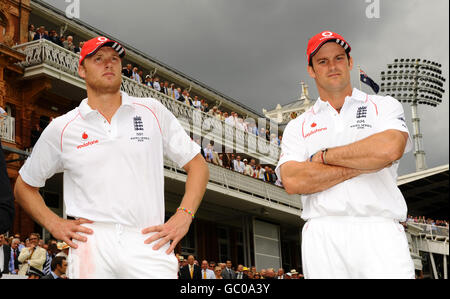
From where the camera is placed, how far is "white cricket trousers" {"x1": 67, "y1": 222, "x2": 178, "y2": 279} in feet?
11.4

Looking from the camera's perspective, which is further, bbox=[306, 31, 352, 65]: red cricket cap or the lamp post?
the lamp post

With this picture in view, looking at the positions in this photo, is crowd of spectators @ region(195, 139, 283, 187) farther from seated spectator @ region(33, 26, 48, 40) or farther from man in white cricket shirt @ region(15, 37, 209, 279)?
man in white cricket shirt @ region(15, 37, 209, 279)

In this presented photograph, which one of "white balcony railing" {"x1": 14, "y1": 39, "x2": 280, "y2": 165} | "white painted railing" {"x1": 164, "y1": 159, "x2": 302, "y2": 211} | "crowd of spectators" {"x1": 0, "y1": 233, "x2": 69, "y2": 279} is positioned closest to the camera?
"crowd of spectators" {"x1": 0, "y1": 233, "x2": 69, "y2": 279}

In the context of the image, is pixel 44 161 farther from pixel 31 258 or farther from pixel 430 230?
pixel 430 230

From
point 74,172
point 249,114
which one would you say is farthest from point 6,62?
point 249,114

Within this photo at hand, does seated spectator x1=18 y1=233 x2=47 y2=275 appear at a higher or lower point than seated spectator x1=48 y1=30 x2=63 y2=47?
lower

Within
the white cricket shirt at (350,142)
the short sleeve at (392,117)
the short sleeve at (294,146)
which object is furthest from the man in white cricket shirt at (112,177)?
the short sleeve at (392,117)

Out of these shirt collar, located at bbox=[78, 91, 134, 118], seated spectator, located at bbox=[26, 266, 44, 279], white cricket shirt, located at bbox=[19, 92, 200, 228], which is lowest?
seated spectator, located at bbox=[26, 266, 44, 279]

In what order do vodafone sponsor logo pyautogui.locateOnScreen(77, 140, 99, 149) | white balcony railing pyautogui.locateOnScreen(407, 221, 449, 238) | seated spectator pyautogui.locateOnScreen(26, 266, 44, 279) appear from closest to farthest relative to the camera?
1. vodafone sponsor logo pyautogui.locateOnScreen(77, 140, 99, 149)
2. seated spectator pyautogui.locateOnScreen(26, 266, 44, 279)
3. white balcony railing pyautogui.locateOnScreen(407, 221, 449, 238)

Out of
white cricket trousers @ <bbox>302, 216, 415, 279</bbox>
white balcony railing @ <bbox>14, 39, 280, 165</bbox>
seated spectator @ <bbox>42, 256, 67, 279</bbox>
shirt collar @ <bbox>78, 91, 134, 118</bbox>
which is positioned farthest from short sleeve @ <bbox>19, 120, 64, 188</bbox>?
white balcony railing @ <bbox>14, 39, 280, 165</bbox>

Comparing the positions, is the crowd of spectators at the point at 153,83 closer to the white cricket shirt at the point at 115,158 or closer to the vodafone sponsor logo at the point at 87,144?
the white cricket shirt at the point at 115,158

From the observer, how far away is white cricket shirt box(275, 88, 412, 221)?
12.0 ft

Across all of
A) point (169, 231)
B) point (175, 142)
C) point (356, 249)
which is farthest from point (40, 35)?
point (356, 249)

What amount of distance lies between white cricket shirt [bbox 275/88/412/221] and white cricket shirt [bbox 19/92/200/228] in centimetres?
81
